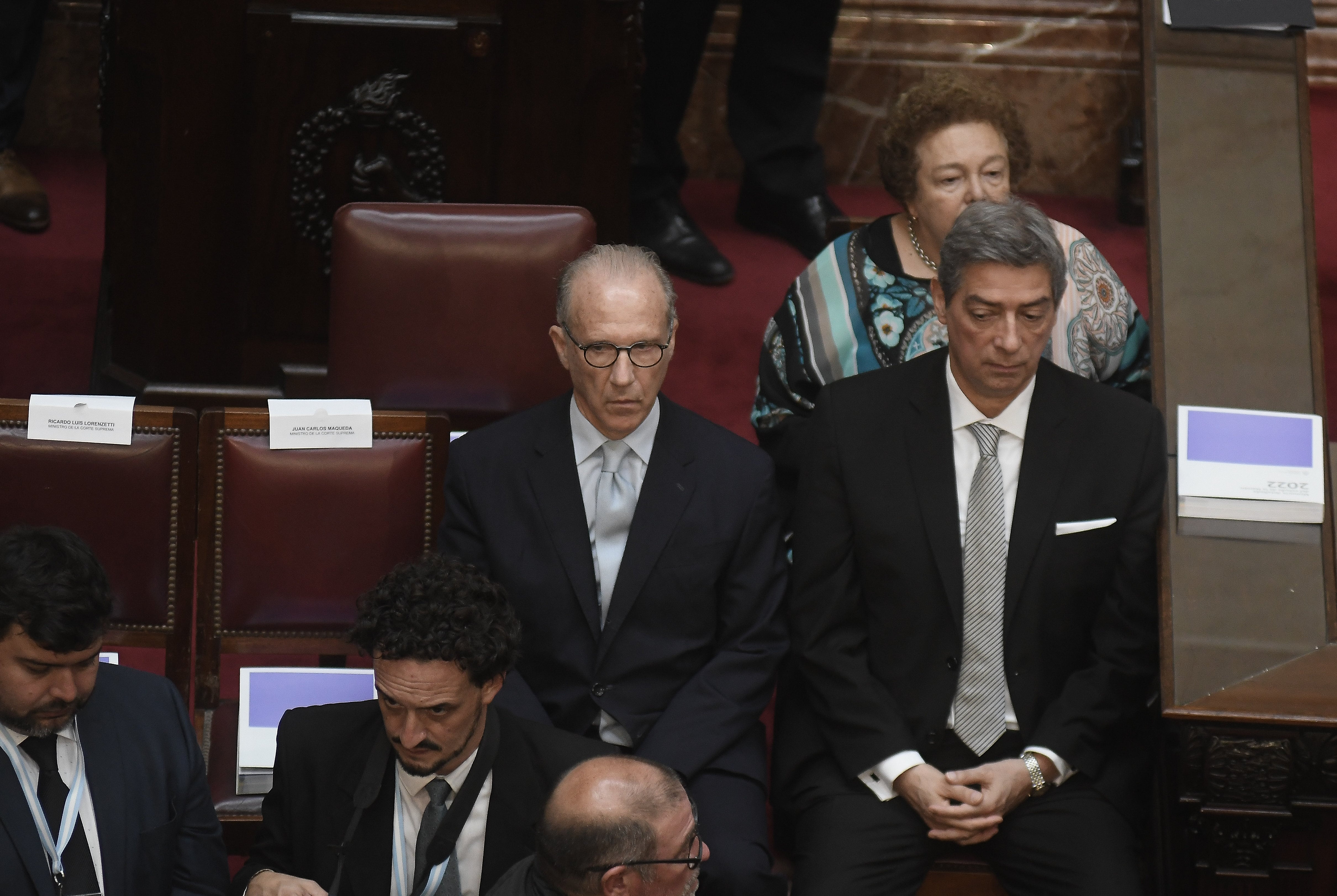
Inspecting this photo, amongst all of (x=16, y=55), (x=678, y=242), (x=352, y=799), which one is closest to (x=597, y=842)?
(x=352, y=799)

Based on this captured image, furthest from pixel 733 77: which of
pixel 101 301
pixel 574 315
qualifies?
pixel 574 315

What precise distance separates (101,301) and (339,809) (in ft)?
6.31

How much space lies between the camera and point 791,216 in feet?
14.4

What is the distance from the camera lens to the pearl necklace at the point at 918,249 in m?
2.82

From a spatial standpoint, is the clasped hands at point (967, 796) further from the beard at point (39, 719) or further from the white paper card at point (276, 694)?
the beard at point (39, 719)

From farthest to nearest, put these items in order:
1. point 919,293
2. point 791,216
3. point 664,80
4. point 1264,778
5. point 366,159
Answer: point 791,216, point 664,80, point 366,159, point 919,293, point 1264,778

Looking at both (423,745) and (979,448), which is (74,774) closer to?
(423,745)

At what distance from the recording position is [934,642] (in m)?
2.42

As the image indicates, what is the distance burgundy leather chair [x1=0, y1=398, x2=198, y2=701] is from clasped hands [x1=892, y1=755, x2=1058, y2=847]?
47.0 inches

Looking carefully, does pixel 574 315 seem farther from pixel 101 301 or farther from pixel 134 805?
pixel 101 301

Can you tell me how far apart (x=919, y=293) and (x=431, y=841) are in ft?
4.23

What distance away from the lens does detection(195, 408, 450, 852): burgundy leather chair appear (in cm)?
259

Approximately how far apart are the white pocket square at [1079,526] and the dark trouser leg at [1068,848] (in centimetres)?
37

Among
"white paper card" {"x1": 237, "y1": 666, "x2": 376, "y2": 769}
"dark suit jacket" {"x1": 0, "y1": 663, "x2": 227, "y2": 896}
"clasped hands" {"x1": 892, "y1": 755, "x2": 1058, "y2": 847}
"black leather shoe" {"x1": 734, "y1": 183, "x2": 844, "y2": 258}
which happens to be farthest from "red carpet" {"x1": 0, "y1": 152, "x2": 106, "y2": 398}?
"clasped hands" {"x1": 892, "y1": 755, "x2": 1058, "y2": 847}
